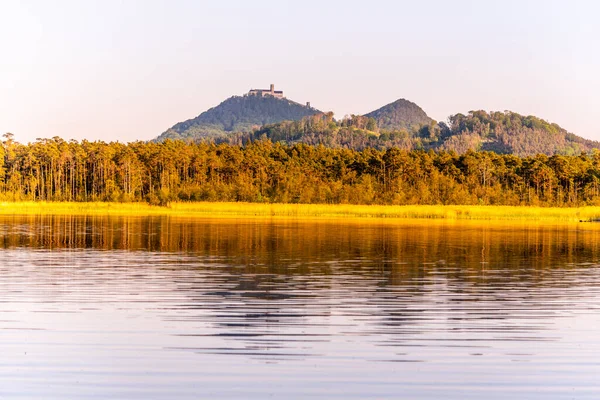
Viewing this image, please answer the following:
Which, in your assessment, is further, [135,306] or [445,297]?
[445,297]

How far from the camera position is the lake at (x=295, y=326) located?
10.4m

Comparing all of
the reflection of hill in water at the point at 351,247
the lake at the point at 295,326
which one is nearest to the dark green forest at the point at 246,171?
the reflection of hill in water at the point at 351,247

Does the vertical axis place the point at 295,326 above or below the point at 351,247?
below

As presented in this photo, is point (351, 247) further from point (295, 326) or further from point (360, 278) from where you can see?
point (295, 326)

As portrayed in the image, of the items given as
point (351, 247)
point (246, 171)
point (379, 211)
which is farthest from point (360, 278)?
point (246, 171)

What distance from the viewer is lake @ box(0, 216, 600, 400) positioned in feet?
34.2

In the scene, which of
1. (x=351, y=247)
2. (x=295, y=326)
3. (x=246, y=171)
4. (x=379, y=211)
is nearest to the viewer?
(x=295, y=326)

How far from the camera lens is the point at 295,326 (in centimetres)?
1437

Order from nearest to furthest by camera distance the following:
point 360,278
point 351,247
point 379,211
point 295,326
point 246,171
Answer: point 295,326 < point 360,278 < point 351,247 < point 379,211 < point 246,171

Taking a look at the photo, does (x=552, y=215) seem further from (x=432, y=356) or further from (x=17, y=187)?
(x=17, y=187)

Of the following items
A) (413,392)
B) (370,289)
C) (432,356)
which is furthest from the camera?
(370,289)

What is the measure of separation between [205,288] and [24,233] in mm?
23385

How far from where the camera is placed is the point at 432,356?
1202cm

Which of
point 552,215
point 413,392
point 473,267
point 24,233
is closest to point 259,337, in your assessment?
point 413,392
